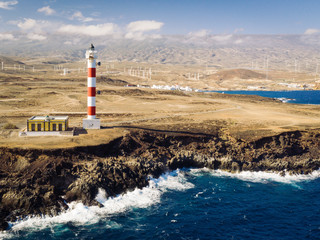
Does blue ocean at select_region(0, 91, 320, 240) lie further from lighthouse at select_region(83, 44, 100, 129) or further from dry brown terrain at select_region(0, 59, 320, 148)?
lighthouse at select_region(83, 44, 100, 129)

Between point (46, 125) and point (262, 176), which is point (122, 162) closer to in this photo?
point (46, 125)

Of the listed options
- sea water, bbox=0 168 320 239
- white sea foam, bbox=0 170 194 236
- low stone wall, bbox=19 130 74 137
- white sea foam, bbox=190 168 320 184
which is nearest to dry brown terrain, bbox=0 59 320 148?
low stone wall, bbox=19 130 74 137

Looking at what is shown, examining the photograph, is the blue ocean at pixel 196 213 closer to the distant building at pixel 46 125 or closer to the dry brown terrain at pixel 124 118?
the dry brown terrain at pixel 124 118

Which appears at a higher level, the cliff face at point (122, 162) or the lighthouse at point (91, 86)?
the lighthouse at point (91, 86)

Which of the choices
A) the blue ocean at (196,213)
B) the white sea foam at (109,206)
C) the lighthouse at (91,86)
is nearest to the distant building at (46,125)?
the lighthouse at (91,86)

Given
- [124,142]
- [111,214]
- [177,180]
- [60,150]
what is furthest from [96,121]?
[111,214]

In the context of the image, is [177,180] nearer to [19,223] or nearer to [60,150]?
[60,150]

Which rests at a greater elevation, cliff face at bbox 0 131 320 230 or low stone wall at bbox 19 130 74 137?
low stone wall at bbox 19 130 74 137
